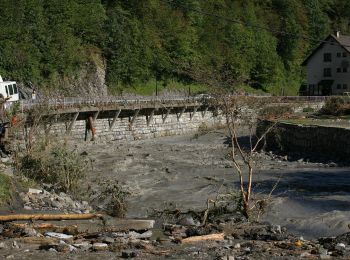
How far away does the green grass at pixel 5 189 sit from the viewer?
18.0 metres

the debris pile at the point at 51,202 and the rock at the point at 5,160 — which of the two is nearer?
the debris pile at the point at 51,202

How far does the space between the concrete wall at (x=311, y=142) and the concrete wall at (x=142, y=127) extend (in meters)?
5.33

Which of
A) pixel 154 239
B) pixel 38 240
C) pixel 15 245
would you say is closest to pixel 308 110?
pixel 154 239

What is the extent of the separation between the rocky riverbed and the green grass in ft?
2.02

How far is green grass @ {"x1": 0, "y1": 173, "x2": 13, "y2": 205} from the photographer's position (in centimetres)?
1800

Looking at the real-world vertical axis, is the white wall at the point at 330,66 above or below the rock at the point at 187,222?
above

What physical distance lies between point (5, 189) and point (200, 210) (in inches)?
250

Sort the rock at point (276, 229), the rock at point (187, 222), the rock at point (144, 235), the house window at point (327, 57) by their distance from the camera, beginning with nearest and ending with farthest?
the rock at point (144, 235)
the rock at point (276, 229)
the rock at point (187, 222)
the house window at point (327, 57)

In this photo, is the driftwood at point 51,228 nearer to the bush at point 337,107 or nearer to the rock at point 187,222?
the rock at point 187,222

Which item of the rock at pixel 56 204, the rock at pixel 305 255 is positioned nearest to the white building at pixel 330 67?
the rock at pixel 56 204

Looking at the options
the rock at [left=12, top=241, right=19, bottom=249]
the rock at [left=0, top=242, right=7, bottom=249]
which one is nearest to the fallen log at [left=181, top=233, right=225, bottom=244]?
the rock at [left=12, top=241, right=19, bottom=249]

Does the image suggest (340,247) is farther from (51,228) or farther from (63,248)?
(51,228)

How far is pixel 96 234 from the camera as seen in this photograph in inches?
592

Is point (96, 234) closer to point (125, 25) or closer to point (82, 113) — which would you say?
point (82, 113)
